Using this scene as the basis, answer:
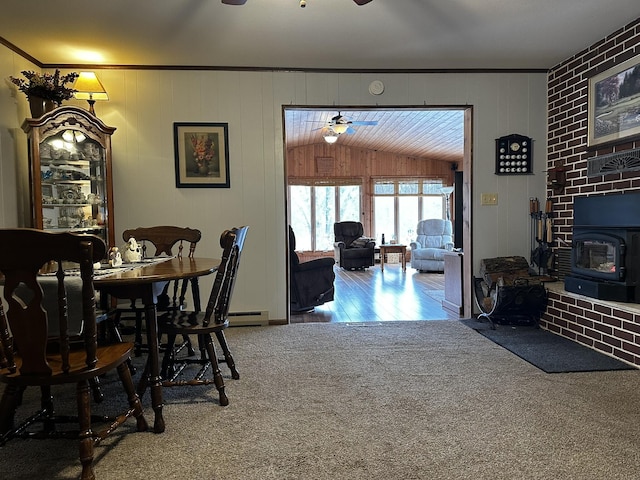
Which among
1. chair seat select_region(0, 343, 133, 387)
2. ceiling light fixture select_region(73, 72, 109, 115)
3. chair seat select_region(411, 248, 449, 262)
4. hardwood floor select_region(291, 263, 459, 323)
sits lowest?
hardwood floor select_region(291, 263, 459, 323)

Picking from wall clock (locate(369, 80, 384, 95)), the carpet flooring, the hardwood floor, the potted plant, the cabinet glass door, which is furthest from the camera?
the hardwood floor

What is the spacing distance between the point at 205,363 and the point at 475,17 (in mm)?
2893

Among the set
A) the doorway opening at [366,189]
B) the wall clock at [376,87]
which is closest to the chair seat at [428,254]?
the doorway opening at [366,189]

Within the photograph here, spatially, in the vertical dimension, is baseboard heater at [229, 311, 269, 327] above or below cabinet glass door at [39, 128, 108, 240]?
below

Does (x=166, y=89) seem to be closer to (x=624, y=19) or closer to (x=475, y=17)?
(x=475, y=17)

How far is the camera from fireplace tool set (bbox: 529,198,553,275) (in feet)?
13.5

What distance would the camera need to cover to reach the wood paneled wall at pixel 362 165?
1023cm

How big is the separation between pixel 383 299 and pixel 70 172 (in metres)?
3.64

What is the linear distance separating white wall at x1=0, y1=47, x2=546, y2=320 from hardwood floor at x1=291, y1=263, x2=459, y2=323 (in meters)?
0.75

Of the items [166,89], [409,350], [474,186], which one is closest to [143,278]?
[409,350]

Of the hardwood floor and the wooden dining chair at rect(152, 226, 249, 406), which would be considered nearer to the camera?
the wooden dining chair at rect(152, 226, 249, 406)

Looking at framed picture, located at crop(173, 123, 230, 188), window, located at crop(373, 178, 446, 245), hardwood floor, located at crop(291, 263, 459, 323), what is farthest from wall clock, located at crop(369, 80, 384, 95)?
window, located at crop(373, 178, 446, 245)

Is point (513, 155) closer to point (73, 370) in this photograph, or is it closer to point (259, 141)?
point (259, 141)

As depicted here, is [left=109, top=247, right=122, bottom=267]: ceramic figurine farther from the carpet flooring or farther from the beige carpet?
the carpet flooring
